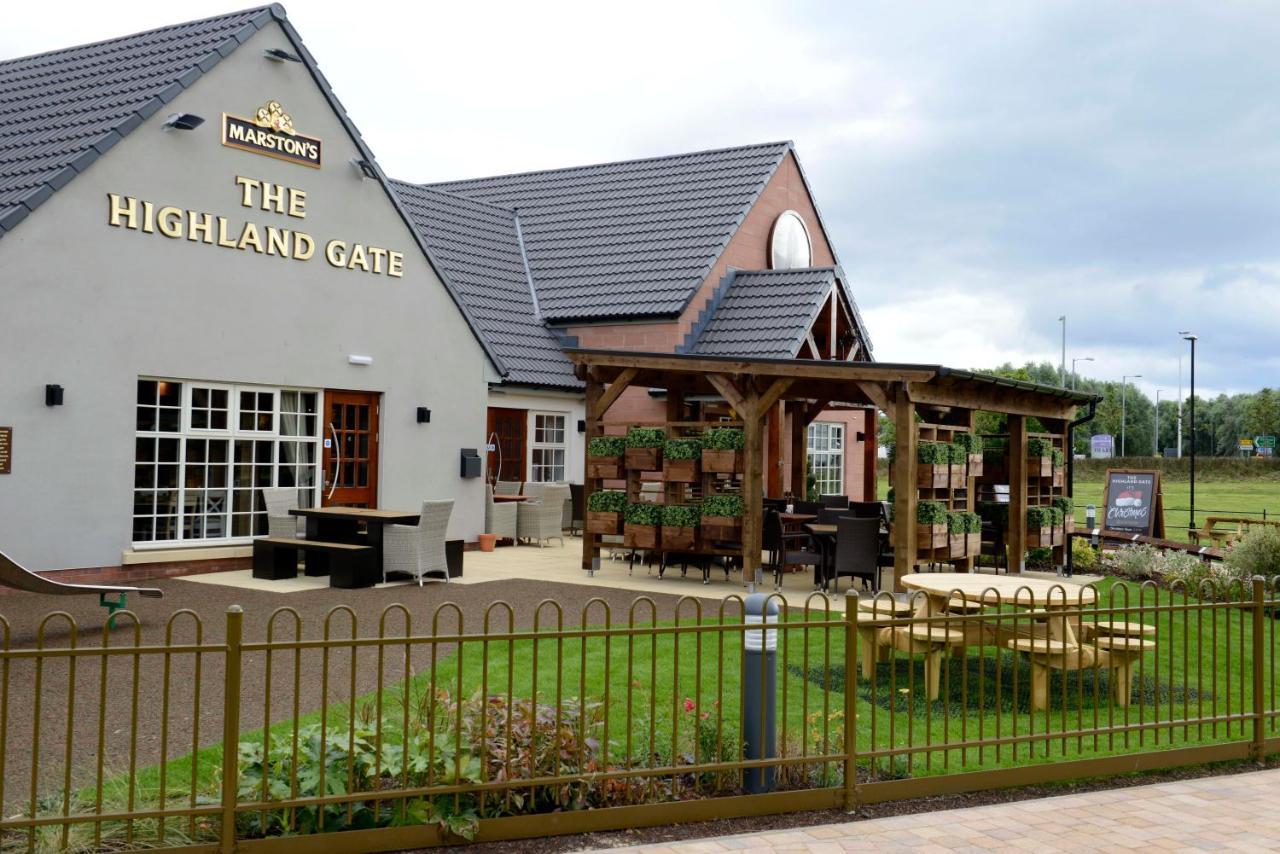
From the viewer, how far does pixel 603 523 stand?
15.5m

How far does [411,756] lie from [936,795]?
2.75 m

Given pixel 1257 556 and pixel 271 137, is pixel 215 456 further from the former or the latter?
pixel 1257 556

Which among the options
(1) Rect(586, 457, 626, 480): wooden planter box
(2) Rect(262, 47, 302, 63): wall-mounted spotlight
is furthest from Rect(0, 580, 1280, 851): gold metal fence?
(2) Rect(262, 47, 302, 63): wall-mounted spotlight

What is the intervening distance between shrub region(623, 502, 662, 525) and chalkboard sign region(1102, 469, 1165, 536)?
10.4 metres

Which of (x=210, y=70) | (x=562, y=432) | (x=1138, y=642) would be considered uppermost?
(x=210, y=70)

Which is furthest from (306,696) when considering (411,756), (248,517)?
(248,517)

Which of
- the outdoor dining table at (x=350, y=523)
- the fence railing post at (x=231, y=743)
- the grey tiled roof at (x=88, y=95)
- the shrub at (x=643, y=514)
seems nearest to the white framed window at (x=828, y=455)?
the shrub at (x=643, y=514)

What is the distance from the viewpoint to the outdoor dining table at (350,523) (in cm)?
1376

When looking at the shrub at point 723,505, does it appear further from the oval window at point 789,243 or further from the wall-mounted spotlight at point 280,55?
the oval window at point 789,243

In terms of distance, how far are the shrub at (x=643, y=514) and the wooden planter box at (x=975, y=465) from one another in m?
3.92

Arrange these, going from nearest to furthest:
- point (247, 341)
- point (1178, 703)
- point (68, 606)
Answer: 1. point (1178, 703)
2. point (68, 606)
3. point (247, 341)

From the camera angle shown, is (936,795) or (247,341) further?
(247,341)

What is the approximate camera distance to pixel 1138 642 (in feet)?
27.9

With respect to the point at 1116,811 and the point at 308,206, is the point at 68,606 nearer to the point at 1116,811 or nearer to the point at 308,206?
the point at 308,206
